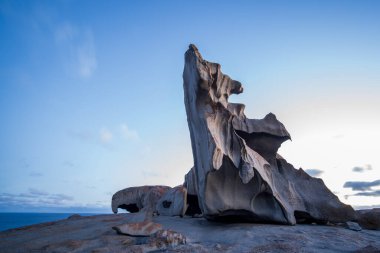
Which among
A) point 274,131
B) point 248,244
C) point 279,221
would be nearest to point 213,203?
point 279,221

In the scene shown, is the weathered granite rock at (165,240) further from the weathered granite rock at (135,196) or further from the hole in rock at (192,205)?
the weathered granite rock at (135,196)

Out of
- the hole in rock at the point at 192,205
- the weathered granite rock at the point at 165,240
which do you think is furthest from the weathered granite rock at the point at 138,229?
the hole in rock at the point at 192,205

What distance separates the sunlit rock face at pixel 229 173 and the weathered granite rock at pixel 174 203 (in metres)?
3.15

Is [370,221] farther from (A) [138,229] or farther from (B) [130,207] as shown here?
(B) [130,207]

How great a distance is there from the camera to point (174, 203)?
1251 cm

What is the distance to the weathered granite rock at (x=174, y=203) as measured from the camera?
38.9 feet

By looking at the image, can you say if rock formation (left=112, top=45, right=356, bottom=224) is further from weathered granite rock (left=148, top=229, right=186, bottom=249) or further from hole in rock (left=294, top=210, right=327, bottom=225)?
weathered granite rock (left=148, top=229, right=186, bottom=249)

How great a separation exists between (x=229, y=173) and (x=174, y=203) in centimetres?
505

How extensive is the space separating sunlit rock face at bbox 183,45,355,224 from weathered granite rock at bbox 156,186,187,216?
3147 mm

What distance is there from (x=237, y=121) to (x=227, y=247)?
5.44m

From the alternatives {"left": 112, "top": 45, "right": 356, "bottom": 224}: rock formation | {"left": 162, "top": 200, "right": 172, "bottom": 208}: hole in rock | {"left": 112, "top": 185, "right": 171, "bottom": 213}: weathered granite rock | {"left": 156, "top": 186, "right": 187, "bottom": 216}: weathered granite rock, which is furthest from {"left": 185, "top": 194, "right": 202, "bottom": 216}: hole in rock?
{"left": 112, "top": 185, "right": 171, "bottom": 213}: weathered granite rock

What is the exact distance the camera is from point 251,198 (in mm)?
8266

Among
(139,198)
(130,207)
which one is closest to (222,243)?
(139,198)

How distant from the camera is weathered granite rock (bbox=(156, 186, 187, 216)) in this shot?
38.9 feet
